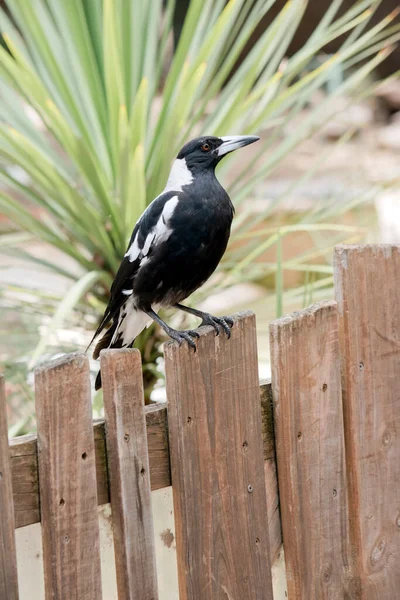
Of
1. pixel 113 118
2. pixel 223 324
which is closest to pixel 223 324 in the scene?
pixel 223 324

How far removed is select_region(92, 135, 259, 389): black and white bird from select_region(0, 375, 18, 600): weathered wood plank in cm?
78

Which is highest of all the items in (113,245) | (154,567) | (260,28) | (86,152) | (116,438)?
(260,28)

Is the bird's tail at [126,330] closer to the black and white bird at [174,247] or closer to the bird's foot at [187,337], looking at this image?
the black and white bird at [174,247]

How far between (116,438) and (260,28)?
6.31 metres

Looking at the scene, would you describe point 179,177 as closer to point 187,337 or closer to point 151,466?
point 187,337

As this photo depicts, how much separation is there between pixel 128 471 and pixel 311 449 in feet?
1.22

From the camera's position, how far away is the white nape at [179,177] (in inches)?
79.6

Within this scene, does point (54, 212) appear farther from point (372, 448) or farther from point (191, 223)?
point (372, 448)

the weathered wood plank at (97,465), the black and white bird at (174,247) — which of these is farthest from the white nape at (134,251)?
the weathered wood plank at (97,465)

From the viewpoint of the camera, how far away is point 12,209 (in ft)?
7.58

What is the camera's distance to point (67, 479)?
118cm

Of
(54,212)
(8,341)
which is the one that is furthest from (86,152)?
(8,341)

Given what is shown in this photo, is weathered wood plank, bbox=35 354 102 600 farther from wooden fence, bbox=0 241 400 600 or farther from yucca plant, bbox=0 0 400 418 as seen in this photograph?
yucca plant, bbox=0 0 400 418

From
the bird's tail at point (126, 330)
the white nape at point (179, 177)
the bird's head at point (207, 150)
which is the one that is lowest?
the bird's tail at point (126, 330)
